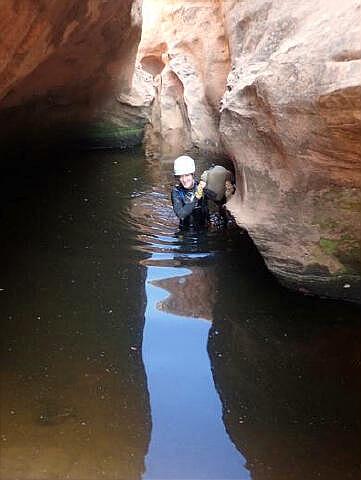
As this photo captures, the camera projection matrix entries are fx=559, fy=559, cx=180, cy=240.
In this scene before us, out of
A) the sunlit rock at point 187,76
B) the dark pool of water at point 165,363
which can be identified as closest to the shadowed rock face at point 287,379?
the dark pool of water at point 165,363

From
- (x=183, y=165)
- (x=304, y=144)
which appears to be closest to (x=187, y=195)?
(x=183, y=165)

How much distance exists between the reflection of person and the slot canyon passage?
27 cm

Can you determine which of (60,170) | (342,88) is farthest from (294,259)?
(60,170)

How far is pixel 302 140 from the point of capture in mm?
4246

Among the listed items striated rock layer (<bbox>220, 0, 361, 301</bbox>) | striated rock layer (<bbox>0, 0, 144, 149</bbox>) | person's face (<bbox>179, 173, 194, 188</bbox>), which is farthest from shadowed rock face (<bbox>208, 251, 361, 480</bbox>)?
striated rock layer (<bbox>0, 0, 144, 149</bbox>)

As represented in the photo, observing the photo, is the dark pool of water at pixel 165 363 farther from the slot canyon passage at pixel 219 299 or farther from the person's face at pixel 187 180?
the person's face at pixel 187 180

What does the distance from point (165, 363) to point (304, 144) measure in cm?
195

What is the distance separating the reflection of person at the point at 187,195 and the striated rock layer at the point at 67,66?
190 centimetres

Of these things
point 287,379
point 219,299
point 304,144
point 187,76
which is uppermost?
point 187,76

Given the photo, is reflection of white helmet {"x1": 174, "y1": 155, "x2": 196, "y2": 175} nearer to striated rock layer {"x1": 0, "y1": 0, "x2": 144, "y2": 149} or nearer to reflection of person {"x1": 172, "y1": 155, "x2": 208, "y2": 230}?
reflection of person {"x1": 172, "y1": 155, "x2": 208, "y2": 230}

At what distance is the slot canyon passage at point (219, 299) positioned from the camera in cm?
320

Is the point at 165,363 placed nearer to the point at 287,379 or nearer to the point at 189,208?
the point at 287,379

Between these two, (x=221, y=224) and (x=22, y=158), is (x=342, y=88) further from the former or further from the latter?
(x=22, y=158)

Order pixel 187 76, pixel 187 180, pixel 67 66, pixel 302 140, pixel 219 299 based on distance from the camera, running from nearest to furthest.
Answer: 1. pixel 302 140
2. pixel 219 299
3. pixel 187 180
4. pixel 67 66
5. pixel 187 76
